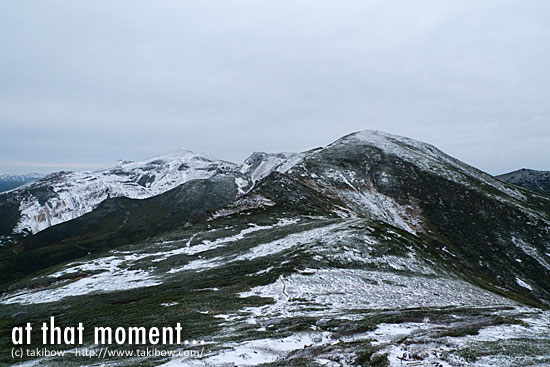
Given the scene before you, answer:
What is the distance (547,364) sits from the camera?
1152 cm

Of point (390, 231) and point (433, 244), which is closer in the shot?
point (390, 231)

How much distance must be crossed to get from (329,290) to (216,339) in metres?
16.9

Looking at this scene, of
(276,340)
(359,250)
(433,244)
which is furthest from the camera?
(433,244)

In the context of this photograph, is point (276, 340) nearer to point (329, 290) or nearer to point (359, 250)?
point (329, 290)

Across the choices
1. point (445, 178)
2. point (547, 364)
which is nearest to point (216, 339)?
point (547, 364)

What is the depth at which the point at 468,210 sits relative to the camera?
103 meters

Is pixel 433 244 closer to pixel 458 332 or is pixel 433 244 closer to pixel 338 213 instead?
pixel 338 213

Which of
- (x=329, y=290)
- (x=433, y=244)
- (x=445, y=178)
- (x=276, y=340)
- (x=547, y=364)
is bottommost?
(x=433, y=244)

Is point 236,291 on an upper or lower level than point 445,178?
lower

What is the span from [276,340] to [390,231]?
141 feet

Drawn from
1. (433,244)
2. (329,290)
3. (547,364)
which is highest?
(547,364)

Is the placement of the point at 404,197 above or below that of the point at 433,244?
above

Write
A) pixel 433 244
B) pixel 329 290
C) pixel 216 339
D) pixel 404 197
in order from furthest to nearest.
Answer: pixel 404 197 → pixel 433 244 → pixel 329 290 → pixel 216 339

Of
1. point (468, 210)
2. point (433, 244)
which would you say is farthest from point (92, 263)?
point (468, 210)
